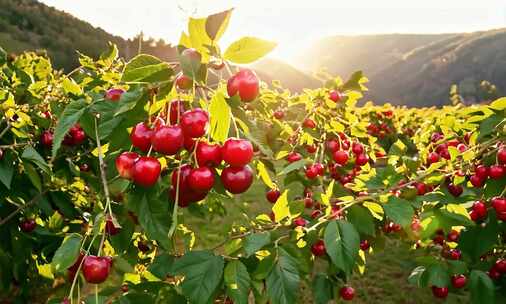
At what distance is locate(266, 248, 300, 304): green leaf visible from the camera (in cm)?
141

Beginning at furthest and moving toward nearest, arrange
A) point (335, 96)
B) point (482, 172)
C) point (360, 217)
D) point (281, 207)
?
1. point (335, 96)
2. point (482, 172)
3. point (360, 217)
4. point (281, 207)

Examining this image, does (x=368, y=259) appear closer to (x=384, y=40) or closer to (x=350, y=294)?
(x=350, y=294)

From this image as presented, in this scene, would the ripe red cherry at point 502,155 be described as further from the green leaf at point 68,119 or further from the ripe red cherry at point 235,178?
the green leaf at point 68,119

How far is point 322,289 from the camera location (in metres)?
2.50

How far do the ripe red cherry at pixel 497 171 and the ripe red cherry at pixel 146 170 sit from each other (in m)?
1.54

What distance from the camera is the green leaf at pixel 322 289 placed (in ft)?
8.13

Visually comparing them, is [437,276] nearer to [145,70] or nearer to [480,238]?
[480,238]

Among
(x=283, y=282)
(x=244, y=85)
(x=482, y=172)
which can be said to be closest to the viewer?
(x=244, y=85)

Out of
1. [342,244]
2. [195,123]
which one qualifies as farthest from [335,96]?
[195,123]

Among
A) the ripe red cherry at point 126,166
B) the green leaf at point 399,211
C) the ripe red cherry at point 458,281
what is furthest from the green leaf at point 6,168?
the ripe red cherry at point 458,281

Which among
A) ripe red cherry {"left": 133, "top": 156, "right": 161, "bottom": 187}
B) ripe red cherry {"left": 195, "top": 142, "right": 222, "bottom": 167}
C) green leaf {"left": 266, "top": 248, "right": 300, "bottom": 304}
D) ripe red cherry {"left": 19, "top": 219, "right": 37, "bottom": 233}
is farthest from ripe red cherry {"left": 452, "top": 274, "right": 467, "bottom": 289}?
ripe red cherry {"left": 19, "top": 219, "right": 37, "bottom": 233}

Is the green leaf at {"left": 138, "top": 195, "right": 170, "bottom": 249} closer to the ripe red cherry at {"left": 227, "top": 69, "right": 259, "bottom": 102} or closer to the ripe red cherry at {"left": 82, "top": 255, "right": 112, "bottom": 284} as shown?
the ripe red cherry at {"left": 82, "top": 255, "right": 112, "bottom": 284}

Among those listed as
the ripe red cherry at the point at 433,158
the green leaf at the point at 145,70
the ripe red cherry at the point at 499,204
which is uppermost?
the green leaf at the point at 145,70

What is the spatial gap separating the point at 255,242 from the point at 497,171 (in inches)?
→ 46.0
